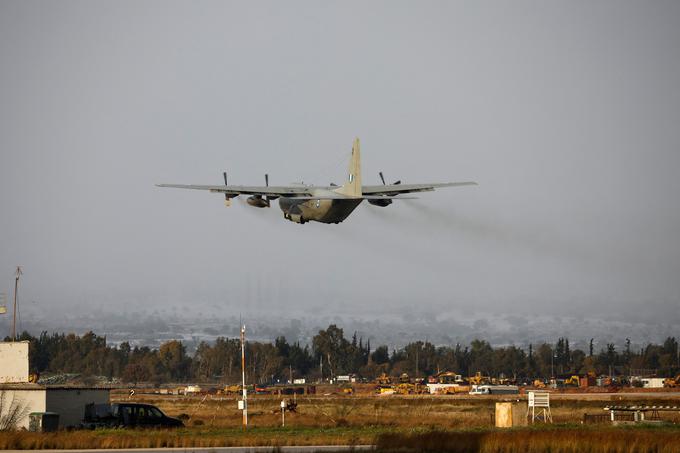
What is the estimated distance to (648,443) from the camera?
3734cm

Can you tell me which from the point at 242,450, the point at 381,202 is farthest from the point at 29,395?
the point at 381,202

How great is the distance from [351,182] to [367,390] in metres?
82.7

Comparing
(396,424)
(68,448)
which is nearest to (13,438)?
(68,448)

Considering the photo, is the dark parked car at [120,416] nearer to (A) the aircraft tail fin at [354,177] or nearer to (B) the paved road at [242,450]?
(B) the paved road at [242,450]

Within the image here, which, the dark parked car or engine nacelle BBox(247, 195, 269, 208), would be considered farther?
Result: engine nacelle BBox(247, 195, 269, 208)

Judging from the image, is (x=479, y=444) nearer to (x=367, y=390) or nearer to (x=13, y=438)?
(x=13, y=438)

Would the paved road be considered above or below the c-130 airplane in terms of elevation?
below

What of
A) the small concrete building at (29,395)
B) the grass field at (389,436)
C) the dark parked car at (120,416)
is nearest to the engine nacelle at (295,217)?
the grass field at (389,436)

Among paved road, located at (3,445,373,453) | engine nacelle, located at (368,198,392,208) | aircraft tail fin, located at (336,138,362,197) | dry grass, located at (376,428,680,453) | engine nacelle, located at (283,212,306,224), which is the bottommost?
paved road, located at (3,445,373,453)

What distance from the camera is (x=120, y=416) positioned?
48.6 metres

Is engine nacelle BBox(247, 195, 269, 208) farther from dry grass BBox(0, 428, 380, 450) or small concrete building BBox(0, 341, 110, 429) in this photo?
dry grass BBox(0, 428, 380, 450)

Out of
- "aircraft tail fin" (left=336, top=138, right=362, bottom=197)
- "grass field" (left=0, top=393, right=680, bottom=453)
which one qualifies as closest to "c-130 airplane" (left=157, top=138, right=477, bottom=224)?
"aircraft tail fin" (left=336, top=138, right=362, bottom=197)

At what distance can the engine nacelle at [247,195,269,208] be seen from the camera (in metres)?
76.4

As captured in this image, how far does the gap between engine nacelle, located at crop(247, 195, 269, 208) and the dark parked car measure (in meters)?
29.1
